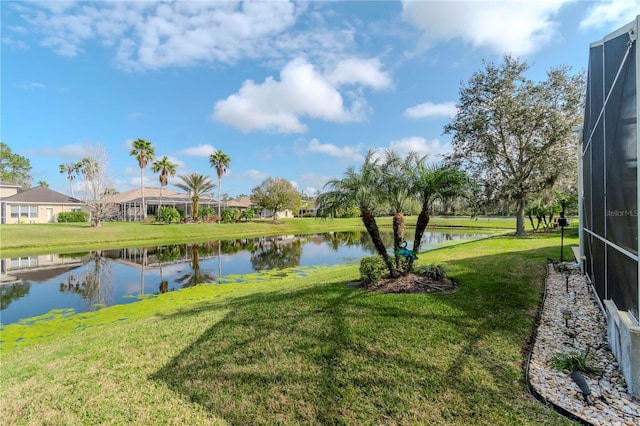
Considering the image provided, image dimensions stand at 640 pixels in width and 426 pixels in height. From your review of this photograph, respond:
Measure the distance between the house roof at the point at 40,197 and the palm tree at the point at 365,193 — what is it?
4019cm

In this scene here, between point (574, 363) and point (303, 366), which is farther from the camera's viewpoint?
point (303, 366)

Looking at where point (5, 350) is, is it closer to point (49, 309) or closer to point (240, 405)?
point (49, 309)

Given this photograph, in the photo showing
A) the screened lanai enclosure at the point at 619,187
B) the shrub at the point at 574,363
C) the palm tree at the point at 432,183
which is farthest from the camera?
the palm tree at the point at 432,183

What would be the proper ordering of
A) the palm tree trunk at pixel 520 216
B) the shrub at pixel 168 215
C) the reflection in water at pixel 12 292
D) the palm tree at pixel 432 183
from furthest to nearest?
the shrub at pixel 168 215 → the palm tree trunk at pixel 520 216 → the reflection in water at pixel 12 292 → the palm tree at pixel 432 183

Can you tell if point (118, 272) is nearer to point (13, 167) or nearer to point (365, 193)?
point (365, 193)

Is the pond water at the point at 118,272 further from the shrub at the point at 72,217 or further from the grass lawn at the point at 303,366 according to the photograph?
the shrub at the point at 72,217

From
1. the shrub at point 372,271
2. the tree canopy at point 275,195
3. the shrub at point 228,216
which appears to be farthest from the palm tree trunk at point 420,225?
the tree canopy at point 275,195

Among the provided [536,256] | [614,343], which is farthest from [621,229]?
[536,256]

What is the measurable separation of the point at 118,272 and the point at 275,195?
2929 centimetres

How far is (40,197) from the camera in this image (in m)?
33.2

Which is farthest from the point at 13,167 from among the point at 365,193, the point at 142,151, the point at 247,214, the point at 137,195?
the point at 365,193

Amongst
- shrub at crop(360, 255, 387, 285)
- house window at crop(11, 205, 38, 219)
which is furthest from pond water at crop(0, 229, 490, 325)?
house window at crop(11, 205, 38, 219)

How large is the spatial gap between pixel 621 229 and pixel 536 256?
6.27 m

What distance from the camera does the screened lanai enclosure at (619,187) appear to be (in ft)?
9.36
